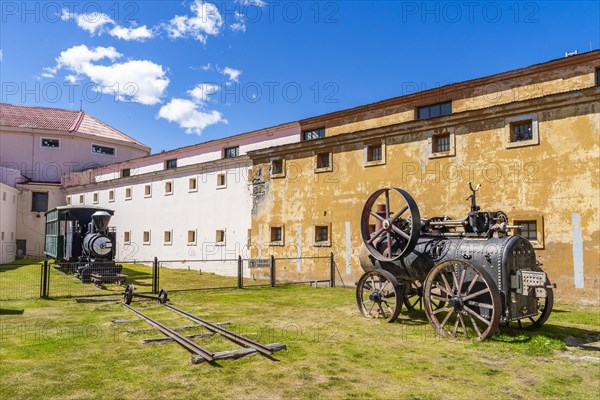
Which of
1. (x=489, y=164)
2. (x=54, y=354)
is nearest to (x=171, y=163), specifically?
(x=489, y=164)

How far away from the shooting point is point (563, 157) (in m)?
13.3

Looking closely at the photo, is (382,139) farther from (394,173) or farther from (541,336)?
(541,336)

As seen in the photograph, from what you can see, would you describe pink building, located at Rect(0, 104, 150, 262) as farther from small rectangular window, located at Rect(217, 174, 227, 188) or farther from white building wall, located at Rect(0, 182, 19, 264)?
small rectangular window, located at Rect(217, 174, 227, 188)

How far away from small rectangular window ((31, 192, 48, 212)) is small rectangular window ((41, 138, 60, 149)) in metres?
4.45

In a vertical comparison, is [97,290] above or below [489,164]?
below

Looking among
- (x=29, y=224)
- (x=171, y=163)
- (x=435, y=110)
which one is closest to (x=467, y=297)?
(x=435, y=110)

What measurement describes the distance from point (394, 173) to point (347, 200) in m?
2.49

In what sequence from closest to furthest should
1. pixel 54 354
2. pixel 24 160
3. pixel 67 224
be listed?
pixel 54 354, pixel 67 224, pixel 24 160

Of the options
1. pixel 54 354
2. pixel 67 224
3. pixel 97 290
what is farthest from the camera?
pixel 67 224

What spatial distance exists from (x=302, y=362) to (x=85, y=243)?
1715cm

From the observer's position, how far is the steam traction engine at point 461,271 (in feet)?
27.5

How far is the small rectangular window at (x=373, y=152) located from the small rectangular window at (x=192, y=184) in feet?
43.1

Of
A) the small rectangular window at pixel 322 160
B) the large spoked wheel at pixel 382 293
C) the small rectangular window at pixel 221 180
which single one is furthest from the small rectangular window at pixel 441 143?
the small rectangular window at pixel 221 180

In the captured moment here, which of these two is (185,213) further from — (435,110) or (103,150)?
(103,150)
